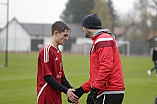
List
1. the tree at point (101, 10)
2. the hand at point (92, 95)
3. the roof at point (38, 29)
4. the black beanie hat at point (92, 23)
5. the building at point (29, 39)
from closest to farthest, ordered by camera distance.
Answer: the hand at point (92, 95), the black beanie hat at point (92, 23), the tree at point (101, 10), the roof at point (38, 29), the building at point (29, 39)

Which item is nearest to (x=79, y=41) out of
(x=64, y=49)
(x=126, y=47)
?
(x=64, y=49)

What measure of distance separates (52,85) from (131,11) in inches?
3113

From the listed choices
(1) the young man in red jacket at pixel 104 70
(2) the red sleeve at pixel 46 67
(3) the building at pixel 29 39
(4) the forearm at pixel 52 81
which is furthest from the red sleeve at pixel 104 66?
(3) the building at pixel 29 39

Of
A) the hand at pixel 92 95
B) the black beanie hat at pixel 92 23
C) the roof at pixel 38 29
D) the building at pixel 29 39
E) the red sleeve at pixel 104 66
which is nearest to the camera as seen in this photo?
the red sleeve at pixel 104 66

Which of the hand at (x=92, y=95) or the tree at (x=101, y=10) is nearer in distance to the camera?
the hand at (x=92, y=95)

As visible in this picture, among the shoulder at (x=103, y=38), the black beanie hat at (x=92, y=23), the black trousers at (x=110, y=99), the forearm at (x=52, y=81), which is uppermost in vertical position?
the black beanie hat at (x=92, y=23)

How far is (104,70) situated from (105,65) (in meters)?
0.07

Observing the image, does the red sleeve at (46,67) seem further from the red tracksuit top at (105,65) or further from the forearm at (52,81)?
the red tracksuit top at (105,65)

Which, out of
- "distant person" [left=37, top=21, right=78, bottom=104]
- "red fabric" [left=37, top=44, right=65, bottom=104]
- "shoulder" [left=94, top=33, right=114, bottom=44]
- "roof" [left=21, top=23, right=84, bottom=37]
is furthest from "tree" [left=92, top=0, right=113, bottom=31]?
"roof" [left=21, top=23, right=84, bottom=37]

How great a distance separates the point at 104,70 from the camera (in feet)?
14.2

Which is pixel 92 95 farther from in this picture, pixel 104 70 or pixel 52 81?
pixel 52 81

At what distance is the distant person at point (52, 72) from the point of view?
15.8 ft

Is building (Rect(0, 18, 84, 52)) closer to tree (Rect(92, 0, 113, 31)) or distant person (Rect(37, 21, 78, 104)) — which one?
tree (Rect(92, 0, 113, 31))

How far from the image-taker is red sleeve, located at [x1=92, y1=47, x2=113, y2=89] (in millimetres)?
→ 4332
